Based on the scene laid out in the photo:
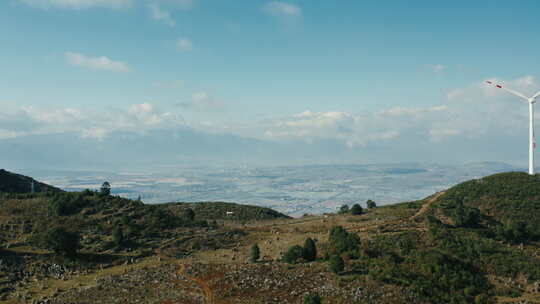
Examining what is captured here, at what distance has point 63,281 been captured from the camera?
50.7 m

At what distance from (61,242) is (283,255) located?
33942 millimetres

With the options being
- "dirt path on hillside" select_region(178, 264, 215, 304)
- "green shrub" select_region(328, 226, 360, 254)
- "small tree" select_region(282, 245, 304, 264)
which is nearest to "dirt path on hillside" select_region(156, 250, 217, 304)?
"dirt path on hillside" select_region(178, 264, 215, 304)

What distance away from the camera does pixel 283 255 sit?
180ft

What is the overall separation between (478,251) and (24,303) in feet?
199

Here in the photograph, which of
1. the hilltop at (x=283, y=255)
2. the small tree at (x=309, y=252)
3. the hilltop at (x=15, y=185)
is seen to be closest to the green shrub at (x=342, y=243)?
the hilltop at (x=283, y=255)

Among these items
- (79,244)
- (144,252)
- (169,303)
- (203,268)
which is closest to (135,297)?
(169,303)

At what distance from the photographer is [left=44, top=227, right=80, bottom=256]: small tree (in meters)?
57.5

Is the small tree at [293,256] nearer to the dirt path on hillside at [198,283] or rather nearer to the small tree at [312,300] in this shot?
the dirt path on hillside at [198,283]

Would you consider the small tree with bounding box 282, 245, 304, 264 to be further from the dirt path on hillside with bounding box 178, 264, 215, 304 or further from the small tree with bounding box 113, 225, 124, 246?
the small tree with bounding box 113, 225, 124, 246

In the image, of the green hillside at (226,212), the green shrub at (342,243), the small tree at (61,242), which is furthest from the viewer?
the green hillside at (226,212)

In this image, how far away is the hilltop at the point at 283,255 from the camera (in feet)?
139

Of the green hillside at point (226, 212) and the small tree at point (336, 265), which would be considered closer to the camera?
the small tree at point (336, 265)

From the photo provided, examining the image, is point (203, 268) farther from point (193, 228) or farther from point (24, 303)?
point (193, 228)

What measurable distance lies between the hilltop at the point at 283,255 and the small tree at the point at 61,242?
3.45 ft
